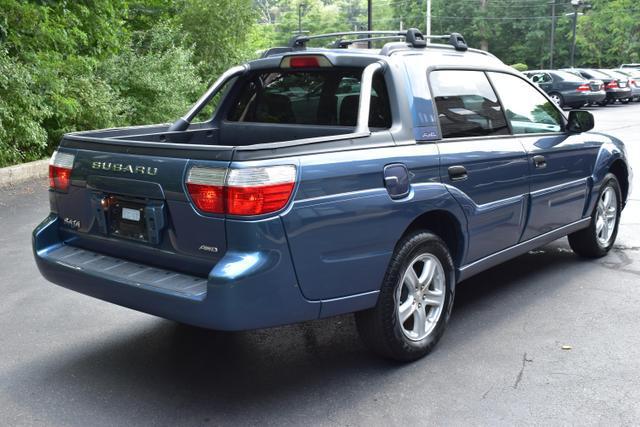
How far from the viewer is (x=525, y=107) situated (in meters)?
5.57

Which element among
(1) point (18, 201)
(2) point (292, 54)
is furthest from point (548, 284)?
(1) point (18, 201)

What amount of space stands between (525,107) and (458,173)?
135 cm

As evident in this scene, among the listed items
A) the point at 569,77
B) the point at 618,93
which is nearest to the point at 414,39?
the point at 569,77

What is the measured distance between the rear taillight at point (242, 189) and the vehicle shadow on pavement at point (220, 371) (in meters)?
1.05

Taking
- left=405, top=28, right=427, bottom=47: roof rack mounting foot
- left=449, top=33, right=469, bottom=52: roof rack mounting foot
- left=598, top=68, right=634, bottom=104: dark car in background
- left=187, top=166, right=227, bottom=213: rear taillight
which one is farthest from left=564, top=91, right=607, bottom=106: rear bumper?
left=187, top=166, right=227, bottom=213: rear taillight

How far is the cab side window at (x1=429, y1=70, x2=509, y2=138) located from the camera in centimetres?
470

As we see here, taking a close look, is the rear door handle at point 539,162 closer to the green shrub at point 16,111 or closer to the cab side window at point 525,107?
the cab side window at point 525,107

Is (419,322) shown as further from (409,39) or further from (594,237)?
(594,237)

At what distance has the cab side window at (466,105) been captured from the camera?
4695mm

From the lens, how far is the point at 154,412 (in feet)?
12.2

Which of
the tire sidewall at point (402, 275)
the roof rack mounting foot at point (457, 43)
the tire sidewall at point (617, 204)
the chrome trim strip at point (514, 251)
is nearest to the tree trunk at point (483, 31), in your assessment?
the tire sidewall at point (617, 204)

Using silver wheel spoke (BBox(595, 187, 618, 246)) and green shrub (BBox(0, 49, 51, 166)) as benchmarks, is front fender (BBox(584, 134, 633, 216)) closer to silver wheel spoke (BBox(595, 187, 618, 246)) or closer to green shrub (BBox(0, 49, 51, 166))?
silver wheel spoke (BBox(595, 187, 618, 246))

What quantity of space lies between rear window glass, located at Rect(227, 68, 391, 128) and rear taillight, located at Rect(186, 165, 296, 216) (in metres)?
1.15

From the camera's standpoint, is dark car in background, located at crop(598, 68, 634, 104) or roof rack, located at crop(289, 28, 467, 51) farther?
dark car in background, located at crop(598, 68, 634, 104)
